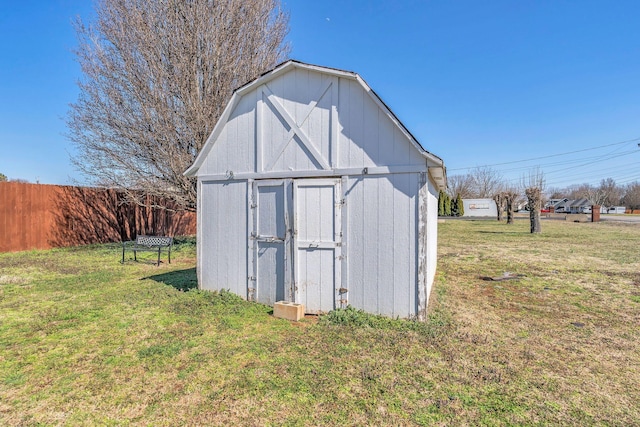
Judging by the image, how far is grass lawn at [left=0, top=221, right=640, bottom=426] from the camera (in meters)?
2.72

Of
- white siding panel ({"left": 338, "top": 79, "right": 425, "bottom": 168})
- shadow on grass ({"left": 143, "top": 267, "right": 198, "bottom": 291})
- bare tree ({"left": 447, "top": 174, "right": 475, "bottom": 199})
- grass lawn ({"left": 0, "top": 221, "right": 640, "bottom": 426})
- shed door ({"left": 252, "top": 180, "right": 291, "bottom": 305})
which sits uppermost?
bare tree ({"left": 447, "top": 174, "right": 475, "bottom": 199})

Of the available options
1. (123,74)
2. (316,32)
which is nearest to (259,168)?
(316,32)

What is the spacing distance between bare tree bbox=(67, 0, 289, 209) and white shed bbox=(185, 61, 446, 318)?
650cm

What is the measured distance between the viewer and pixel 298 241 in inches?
205

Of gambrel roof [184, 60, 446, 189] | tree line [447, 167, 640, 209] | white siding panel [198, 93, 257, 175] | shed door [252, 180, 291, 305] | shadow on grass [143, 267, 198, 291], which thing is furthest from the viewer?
tree line [447, 167, 640, 209]

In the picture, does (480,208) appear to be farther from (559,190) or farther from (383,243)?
(559,190)

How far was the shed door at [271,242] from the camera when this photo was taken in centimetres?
532

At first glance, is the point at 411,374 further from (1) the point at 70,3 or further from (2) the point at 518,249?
(1) the point at 70,3

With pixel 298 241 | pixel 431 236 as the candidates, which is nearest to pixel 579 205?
pixel 431 236

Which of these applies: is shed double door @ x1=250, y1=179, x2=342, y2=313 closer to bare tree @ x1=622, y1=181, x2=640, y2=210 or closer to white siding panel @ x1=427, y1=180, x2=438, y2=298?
white siding panel @ x1=427, y1=180, x2=438, y2=298

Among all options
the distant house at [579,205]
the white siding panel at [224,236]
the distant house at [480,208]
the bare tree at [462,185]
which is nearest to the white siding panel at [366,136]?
the white siding panel at [224,236]

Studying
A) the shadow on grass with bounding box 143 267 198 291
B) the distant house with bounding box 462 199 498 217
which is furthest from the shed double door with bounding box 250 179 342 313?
the distant house with bounding box 462 199 498 217

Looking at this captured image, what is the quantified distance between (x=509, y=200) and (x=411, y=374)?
28.1 metres

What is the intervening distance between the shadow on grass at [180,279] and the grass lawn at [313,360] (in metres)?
0.25
